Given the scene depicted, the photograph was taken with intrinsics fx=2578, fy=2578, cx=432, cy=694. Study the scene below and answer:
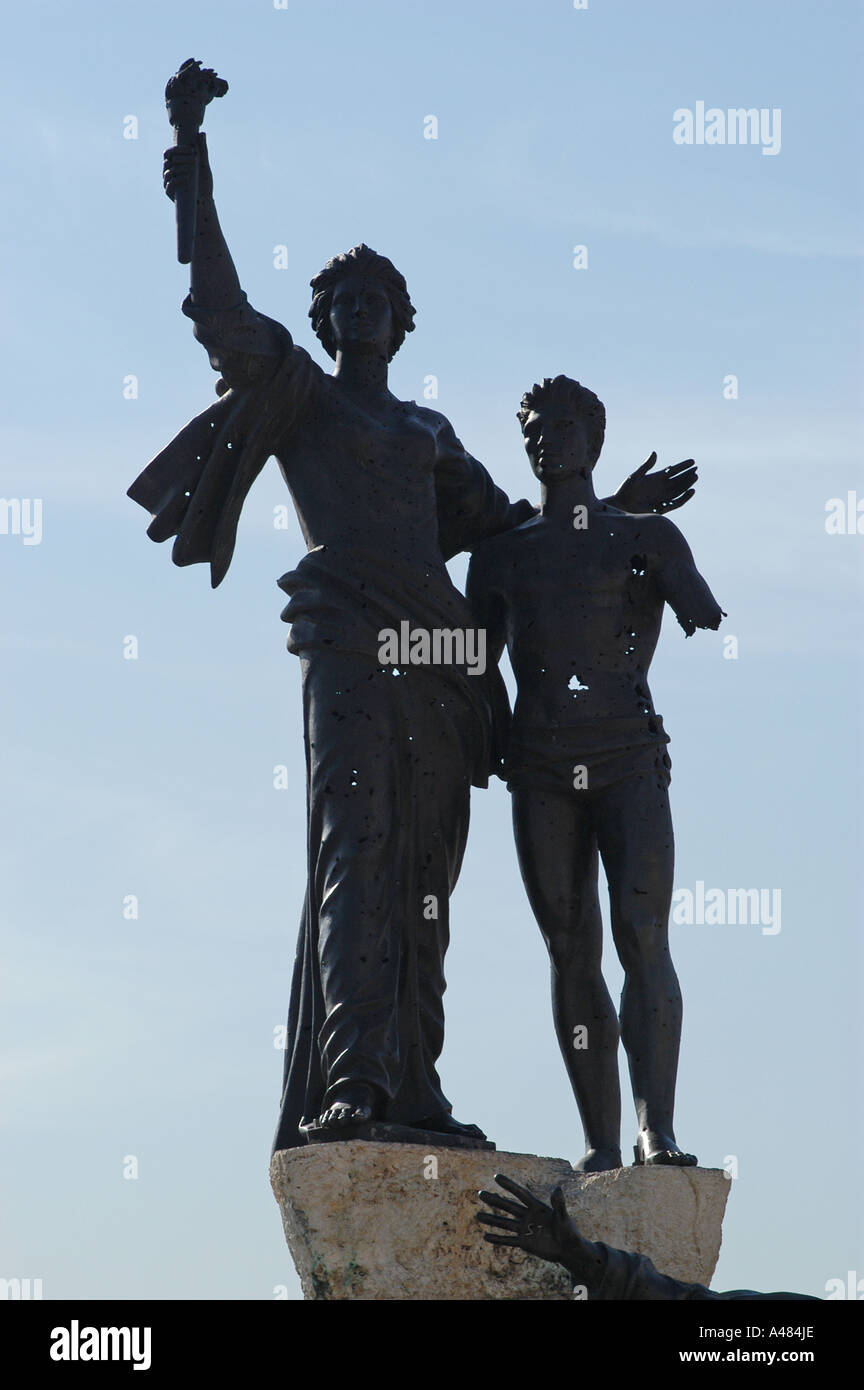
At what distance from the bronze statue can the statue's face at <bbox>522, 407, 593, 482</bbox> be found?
0.52 m

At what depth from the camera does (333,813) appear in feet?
40.6

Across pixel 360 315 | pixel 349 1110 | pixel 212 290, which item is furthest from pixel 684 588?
pixel 349 1110

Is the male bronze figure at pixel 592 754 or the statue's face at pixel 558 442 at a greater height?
the statue's face at pixel 558 442

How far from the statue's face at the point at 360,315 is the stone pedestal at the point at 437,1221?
13.9 ft

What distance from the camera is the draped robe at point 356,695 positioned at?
481 inches

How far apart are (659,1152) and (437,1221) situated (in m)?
1.08

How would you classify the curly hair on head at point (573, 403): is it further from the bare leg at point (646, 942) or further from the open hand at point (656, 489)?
the bare leg at point (646, 942)

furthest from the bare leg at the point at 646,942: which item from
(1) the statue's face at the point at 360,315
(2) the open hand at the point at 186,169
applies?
(2) the open hand at the point at 186,169

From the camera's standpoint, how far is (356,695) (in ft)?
40.9

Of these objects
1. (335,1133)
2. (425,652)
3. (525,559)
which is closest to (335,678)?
(425,652)

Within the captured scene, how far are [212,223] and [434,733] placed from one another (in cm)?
274

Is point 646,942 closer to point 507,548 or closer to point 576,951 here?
point 576,951

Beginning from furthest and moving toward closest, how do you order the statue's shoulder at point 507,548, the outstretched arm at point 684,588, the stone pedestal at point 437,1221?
Result: the statue's shoulder at point 507,548
the outstretched arm at point 684,588
the stone pedestal at point 437,1221
